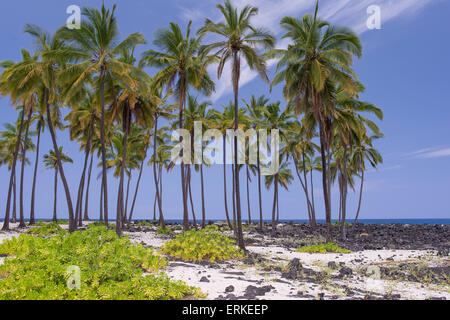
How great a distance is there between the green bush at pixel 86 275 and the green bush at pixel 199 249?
216 centimetres

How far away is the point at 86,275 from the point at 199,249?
501 cm

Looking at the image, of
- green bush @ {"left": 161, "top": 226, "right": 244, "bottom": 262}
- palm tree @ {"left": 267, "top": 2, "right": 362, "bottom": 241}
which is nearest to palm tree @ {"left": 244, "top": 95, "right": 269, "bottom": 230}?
palm tree @ {"left": 267, "top": 2, "right": 362, "bottom": 241}

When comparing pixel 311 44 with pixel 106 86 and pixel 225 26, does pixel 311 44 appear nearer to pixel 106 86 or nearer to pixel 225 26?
pixel 225 26

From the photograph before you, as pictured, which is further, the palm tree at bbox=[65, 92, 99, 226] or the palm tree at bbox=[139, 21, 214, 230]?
the palm tree at bbox=[65, 92, 99, 226]

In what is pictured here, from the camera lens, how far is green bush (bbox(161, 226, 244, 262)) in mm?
10281

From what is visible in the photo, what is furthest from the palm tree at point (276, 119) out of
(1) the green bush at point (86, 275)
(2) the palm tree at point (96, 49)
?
(1) the green bush at point (86, 275)

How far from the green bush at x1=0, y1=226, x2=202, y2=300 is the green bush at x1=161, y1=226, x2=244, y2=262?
85.1 inches

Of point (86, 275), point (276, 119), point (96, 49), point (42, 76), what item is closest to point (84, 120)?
point (42, 76)

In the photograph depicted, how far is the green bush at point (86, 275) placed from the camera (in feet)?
16.9

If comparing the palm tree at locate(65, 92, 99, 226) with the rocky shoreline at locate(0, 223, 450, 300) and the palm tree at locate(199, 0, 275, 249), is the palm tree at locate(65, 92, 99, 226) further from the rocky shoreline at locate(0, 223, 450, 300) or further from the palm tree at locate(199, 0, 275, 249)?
the rocky shoreline at locate(0, 223, 450, 300)

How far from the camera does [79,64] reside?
54.2 ft

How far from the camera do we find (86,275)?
18.9 ft

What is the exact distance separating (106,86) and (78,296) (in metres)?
15.6

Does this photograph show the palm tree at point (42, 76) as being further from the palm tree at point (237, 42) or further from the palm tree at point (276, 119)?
the palm tree at point (276, 119)
